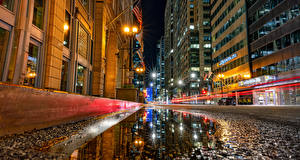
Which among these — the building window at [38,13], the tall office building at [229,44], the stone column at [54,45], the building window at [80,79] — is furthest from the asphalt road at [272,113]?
the tall office building at [229,44]

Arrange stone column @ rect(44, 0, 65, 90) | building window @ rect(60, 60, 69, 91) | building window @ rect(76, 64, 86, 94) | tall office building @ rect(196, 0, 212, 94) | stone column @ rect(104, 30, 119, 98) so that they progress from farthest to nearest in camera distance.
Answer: tall office building @ rect(196, 0, 212, 94)
stone column @ rect(104, 30, 119, 98)
building window @ rect(76, 64, 86, 94)
building window @ rect(60, 60, 69, 91)
stone column @ rect(44, 0, 65, 90)

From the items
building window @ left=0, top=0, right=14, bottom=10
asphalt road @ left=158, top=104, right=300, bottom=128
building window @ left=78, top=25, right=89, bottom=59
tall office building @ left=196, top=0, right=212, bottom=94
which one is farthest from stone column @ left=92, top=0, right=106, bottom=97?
tall office building @ left=196, top=0, right=212, bottom=94

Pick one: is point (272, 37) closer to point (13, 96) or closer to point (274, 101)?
point (274, 101)

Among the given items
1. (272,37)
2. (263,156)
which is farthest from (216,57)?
(263,156)

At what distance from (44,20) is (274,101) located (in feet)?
126

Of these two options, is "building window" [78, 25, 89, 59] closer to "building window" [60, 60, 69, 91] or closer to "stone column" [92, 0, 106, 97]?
"stone column" [92, 0, 106, 97]

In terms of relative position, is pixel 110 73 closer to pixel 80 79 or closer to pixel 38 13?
pixel 80 79

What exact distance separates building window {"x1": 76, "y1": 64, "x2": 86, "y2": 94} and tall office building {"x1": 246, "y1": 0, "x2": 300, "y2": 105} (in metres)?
31.8

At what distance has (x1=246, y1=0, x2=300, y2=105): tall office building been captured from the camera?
92.4 ft

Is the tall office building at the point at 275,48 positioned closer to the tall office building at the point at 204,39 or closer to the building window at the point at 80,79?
the building window at the point at 80,79

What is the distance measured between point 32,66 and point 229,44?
49.6 m

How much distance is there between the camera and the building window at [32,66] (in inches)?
287

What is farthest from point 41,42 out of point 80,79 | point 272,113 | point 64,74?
point 272,113

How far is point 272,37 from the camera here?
108 ft
